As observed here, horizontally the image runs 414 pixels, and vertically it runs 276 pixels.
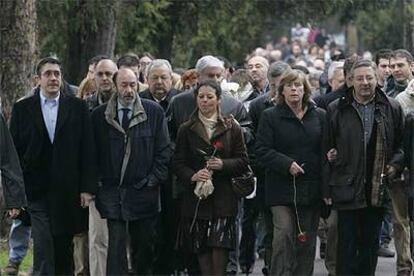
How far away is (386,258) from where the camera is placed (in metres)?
16.9

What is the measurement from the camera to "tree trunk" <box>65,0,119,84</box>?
74.1 feet

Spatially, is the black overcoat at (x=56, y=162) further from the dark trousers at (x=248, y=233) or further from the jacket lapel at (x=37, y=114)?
the dark trousers at (x=248, y=233)

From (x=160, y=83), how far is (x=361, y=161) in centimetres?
255

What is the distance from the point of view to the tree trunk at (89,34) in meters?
22.6

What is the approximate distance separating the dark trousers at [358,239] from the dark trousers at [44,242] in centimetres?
258

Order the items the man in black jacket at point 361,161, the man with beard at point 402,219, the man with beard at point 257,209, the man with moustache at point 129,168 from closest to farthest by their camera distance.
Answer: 1. the man in black jacket at point 361,161
2. the man with moustache at point 129,168
3. the man with beard at point 257,209
4. the man with beard at point 402,219

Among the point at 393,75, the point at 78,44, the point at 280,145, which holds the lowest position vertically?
the point at 280,145

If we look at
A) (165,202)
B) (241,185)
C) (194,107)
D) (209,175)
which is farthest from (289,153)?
(165,202)

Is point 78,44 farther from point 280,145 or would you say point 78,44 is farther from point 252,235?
point 280,145

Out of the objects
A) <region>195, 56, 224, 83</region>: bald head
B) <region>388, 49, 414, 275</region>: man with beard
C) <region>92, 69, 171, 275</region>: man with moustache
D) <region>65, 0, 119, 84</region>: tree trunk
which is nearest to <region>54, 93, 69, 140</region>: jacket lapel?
<region>92, 69, 171, 275</region>: man with moustache

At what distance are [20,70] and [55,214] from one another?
4833mm

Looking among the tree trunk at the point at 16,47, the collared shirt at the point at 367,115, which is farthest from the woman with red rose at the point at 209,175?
the tree trunk at the point at 16,47

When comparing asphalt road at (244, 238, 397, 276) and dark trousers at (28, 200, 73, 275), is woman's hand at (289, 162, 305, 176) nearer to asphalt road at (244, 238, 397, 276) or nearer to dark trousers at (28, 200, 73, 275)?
dark trousers at (28, 200, 73, 275)

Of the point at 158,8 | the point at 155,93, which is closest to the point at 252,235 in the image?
the point at 155,93
